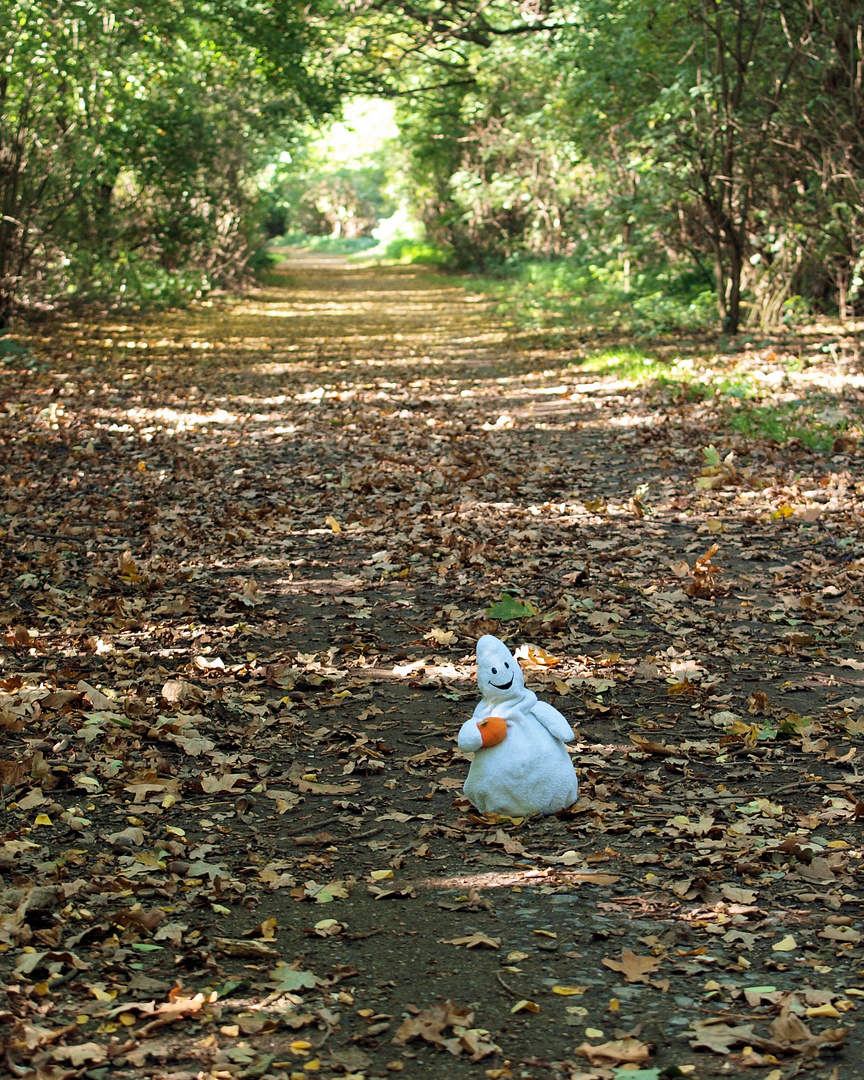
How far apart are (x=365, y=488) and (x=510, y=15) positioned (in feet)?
62.9

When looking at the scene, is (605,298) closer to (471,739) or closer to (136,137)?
(136,137)

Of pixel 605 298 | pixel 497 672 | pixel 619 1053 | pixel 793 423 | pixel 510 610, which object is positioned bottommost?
pixel 619 1053

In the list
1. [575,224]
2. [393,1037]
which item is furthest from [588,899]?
[575,224]

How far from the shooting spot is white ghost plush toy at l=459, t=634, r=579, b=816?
3758 mm

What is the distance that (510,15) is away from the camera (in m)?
24.1

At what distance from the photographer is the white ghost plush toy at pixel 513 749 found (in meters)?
3.76

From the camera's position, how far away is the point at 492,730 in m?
3.79

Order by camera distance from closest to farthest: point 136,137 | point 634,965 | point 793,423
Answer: point 634,965 → point 793,423 → point 136,137

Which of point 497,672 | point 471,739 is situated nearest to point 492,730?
point 471,739

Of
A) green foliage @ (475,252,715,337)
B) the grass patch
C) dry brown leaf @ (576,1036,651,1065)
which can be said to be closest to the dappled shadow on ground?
dry brown leaf @ (576,1036,651,1065)

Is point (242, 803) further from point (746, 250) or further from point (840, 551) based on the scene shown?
point (746, 250)

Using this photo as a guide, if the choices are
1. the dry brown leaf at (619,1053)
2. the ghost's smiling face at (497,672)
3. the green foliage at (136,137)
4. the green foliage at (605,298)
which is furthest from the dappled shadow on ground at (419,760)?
the green foliage at (136,137)

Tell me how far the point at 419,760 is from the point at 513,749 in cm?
69

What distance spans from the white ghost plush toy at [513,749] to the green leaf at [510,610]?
187 centimetres
